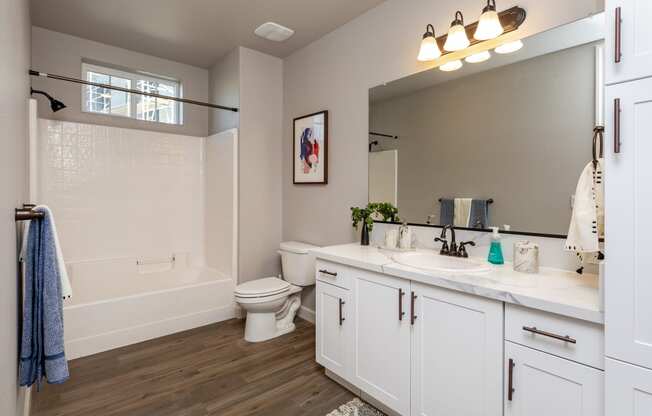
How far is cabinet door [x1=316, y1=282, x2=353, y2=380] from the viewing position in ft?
6.43

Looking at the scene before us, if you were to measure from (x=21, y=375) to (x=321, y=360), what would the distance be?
149 cm

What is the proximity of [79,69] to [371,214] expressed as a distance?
306 centimetres

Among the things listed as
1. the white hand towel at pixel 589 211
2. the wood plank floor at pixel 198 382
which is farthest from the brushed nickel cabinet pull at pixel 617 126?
the wood plank floor at pixel 198 382

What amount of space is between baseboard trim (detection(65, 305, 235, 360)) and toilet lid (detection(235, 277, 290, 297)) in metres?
0.59

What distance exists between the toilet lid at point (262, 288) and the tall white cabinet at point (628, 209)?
2102mm

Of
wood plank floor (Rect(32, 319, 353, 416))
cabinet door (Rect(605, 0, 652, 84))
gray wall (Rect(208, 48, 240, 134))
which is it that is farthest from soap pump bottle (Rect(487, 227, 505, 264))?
gray wall (Rect(208, 48, 240, 134))

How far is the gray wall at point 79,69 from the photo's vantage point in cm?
296

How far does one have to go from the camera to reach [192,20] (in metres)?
2.73

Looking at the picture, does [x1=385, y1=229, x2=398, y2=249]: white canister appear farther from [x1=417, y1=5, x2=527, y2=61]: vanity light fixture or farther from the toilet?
[x1=417, y1=5, x2=527, y2=61]: vanity light fixture

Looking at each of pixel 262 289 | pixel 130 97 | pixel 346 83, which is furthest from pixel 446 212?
pixel 130 97

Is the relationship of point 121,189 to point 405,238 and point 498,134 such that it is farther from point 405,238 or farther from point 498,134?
point 498,134

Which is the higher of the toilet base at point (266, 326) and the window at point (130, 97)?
the window at point (130, 97)

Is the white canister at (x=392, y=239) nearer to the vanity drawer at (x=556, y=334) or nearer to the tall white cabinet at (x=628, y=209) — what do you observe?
the vanity drawer at (x=556, y=334)

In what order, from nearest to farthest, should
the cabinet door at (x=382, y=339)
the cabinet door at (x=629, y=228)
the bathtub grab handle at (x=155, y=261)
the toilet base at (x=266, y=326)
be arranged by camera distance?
the cabinet door at (x=629, y=228) → the cabinet door at (x=382, y=339) → the toilet base at (x=266, y=326) → the bathtub grab handle at (x=155, y=261)
